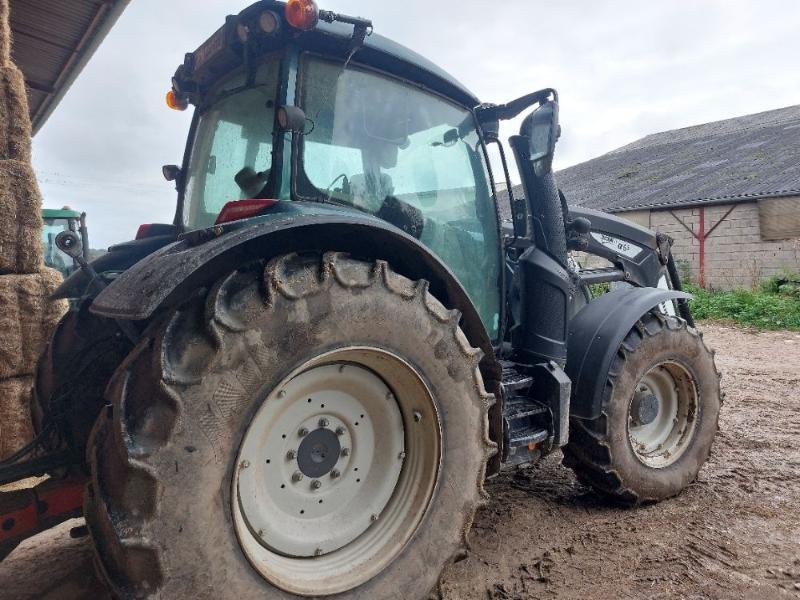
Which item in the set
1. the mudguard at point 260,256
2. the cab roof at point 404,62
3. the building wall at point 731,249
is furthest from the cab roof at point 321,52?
the building wall at point 731,249

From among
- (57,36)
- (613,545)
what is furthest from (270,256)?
(57,36)

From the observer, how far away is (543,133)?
289 cm

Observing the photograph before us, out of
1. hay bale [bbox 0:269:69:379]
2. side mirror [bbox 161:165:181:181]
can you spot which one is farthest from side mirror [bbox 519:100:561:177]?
hay bale [bbox 0:269:69:379]

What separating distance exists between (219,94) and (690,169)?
18215mm

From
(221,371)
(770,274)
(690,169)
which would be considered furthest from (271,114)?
(690,169)

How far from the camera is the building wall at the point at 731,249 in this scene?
44.3ft

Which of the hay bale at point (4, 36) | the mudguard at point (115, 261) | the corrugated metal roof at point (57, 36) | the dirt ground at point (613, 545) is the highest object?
the corrugated metal roof at point (57, 36)

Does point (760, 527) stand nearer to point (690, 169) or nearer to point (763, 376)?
point (763, 376)

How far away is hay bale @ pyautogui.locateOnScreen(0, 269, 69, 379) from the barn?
13.8 meters

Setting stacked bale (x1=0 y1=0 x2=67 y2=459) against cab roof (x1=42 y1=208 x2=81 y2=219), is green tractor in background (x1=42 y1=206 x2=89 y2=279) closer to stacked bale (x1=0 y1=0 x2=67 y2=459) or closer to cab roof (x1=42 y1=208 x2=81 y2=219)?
cab roof (x1=42 y1=208 x2=81 y2=219)

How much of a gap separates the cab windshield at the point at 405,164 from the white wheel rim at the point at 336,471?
30.1 inches

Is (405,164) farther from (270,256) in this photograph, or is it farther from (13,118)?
(13,118)

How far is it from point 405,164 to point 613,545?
1986 mm

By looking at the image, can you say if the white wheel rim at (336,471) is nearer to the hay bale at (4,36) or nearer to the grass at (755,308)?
the hay bale at (4,36)
